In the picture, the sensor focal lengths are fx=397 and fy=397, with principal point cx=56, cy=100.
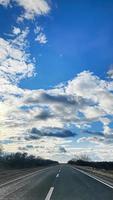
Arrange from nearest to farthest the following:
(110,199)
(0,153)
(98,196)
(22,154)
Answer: (110,199)
(98,196)
(0,153)
(22,154)

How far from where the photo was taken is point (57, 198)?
16.5 metres

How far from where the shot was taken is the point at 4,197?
16906 mm

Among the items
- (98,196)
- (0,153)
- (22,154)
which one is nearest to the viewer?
(98,196)

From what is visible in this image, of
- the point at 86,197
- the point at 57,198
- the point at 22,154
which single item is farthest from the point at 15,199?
the point at 22,154

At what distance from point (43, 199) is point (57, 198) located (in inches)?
26.6

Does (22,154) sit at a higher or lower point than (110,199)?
higher

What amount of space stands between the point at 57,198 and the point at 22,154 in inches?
6938

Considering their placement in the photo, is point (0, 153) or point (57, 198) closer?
point (57, 198)

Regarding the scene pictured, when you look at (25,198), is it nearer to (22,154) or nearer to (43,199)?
(43,199)

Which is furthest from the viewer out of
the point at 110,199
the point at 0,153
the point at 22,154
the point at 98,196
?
the point at 22,154

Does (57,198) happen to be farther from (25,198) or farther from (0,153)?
(0,153)

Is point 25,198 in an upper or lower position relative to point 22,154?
lower

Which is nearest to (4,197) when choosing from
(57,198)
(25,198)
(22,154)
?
(25,198)

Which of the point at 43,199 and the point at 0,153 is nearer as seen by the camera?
→ the point at 43,199
